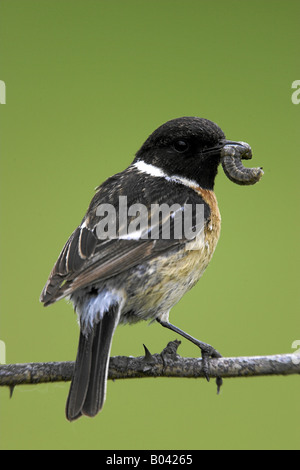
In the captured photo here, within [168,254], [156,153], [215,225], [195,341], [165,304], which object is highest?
[156,153]

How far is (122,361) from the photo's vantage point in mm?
2996

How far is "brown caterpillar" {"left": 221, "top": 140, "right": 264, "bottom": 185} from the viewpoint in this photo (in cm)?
337

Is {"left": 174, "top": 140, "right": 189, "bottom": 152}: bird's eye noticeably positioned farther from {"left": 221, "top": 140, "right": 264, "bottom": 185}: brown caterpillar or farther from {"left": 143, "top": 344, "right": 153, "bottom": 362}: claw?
{"left": 143, "top": 344, "right": 153, "bottom": 362}: claw

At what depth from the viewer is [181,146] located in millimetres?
3703

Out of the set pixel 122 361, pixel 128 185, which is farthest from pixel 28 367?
pixel 128 185

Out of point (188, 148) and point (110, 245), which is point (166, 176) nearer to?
point (188, 148)

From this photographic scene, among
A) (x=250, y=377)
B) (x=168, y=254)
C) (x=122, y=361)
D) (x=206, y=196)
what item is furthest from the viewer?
(x=206, y=196)

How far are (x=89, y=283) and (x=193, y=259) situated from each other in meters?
0.77

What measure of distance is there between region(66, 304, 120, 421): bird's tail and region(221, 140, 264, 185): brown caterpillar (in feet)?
3.96

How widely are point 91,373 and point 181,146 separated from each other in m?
1.66

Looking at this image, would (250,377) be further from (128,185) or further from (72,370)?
(128,185)

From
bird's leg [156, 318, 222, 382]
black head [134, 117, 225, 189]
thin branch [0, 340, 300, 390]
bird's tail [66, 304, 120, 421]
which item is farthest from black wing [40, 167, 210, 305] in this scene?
bird's leg [156, 318, 222, 382]

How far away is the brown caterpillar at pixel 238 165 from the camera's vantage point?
3.37 m

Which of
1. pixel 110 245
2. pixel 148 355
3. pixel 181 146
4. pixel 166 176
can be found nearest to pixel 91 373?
pixel 148 355
